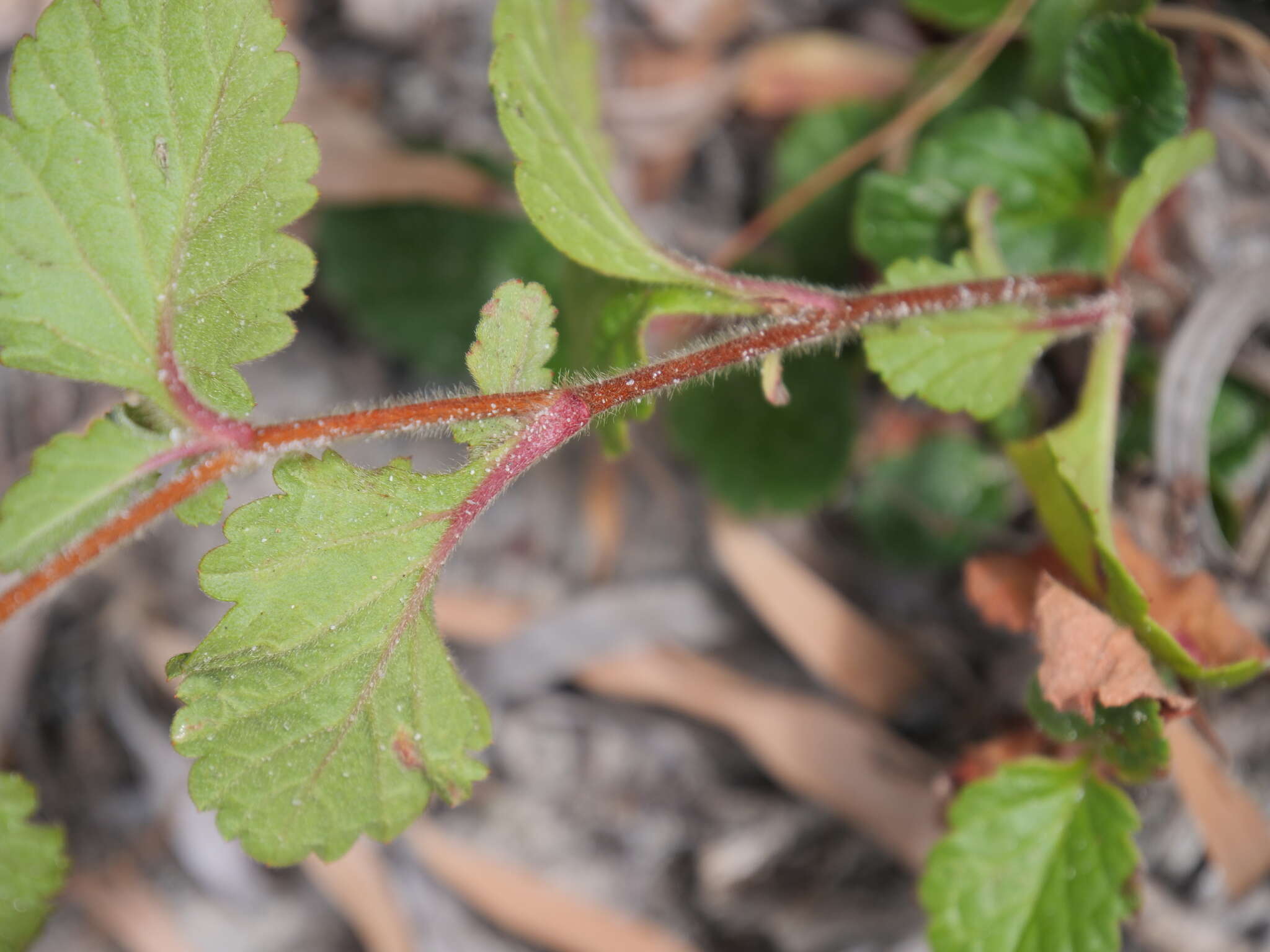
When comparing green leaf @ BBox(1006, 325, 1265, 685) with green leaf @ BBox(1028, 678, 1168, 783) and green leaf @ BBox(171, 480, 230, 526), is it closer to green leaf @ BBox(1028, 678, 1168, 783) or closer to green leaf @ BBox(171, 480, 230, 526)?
green leaf @ BBox(1028, 678, 1168, 783)

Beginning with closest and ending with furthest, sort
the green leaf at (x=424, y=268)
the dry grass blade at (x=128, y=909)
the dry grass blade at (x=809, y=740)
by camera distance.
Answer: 1. the dry grass blade at (x=809, y=740)
2. the dry grass blade at (x=128, y=909)
3. the green leaf at (x=424, y=268)

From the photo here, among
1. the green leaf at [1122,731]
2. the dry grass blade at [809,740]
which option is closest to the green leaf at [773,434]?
the dry grass blade at [809,740]

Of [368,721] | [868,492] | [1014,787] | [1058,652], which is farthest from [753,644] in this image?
[368,721]

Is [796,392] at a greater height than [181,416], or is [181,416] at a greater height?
[181,416]

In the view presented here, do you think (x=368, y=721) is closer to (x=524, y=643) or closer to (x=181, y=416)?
(x=181, y=416)

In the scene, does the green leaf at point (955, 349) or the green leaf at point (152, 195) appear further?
the green leaf at point (955, 349)

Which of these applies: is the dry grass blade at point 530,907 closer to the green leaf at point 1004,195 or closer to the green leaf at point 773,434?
the green leaf at point 773,434
